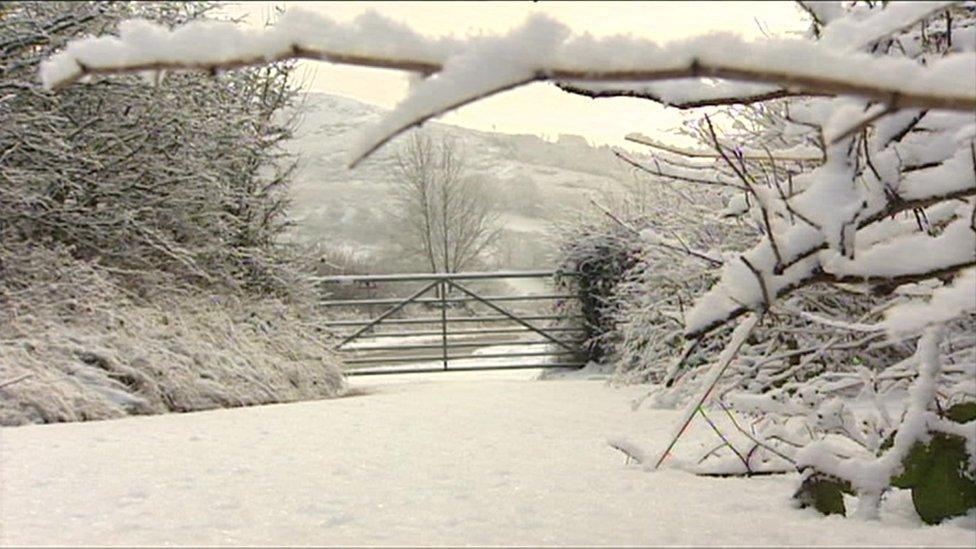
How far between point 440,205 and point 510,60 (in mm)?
24427

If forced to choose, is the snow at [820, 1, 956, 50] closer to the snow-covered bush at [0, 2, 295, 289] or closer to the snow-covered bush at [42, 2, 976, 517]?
the snow-covered bush at [42, 2, 976, 517]

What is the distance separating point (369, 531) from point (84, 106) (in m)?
5.64

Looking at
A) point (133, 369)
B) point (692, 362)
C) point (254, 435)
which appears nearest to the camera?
point (254, 435)

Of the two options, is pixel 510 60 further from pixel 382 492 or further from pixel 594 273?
pixel 594 273

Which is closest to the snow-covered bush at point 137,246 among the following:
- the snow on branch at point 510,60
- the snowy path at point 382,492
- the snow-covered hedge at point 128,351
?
the snow-covered hedge at point 128,351

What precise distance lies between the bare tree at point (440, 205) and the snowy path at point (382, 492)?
2102 cm

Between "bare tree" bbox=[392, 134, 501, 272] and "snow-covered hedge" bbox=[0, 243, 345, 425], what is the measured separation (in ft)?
58.3

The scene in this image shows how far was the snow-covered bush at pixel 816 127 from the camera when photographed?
976 millimetres

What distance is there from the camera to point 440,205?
83.1 feet

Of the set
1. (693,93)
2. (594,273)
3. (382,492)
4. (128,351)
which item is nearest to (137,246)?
(128,351)

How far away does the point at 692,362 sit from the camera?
613cm

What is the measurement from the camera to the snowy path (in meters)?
1.85

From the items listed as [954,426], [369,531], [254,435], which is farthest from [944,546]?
[254,435]

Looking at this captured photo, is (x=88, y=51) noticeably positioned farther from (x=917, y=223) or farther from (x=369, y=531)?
(x=917, y=223)
